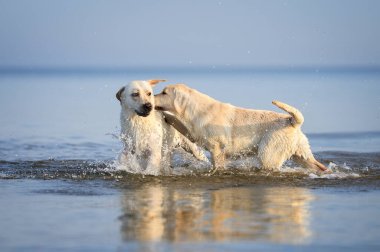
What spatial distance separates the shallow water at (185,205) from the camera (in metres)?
7.34

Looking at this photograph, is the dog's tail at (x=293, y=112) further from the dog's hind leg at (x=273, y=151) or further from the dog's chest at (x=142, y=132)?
the dog's chest at (x=142, y=132)

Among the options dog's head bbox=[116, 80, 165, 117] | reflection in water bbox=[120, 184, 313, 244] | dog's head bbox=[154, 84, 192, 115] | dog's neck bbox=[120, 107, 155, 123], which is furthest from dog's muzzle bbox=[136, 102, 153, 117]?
reflection in water bbox=[120, 184, 313, 244]

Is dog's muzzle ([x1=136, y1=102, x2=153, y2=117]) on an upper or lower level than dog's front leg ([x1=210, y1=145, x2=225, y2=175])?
upper

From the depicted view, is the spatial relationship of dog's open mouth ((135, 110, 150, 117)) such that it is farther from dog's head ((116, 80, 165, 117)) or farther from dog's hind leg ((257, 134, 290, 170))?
dog's hind leg ((257, 134, 290, 170))

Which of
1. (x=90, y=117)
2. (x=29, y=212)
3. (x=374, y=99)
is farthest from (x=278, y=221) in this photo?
(x=374, y=99)

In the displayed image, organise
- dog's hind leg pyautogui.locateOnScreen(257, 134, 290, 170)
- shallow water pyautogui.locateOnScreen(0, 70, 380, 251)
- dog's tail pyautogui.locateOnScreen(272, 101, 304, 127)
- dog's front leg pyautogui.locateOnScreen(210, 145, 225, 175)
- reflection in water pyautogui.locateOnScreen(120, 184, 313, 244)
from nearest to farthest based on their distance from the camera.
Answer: shallow water pyautogui.locateOnScreen(0, 70, 380, 251)
reflection in water pyautogui.locateOnScreen(120, 184, 313, 244)
dog's tail pyautogui.locateOnScreen(272, 101, 304, 127)
dog's hind leg pyautogui.locateOnScreen(257, 134, 290, 170)
dog's front leg pyautogui.locateOnScreen(210, 145, 225, 175)

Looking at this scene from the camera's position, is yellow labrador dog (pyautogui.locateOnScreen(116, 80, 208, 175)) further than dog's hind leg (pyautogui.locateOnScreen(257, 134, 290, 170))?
No

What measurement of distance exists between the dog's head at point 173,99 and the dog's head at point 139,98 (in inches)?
9.3

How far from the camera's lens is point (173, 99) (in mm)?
11328

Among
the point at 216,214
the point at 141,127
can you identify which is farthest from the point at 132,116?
the point at 216,214

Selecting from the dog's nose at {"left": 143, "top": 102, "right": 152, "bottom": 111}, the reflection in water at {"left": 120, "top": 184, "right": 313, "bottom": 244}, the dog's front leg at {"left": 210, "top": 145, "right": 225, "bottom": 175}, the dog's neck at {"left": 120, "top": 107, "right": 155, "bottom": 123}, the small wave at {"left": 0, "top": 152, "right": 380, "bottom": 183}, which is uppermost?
the dog's nose at {"left": 143, "top": 102, "right": 152, "bottom": 111}

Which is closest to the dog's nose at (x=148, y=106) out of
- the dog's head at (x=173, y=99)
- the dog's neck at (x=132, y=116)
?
the dog's neck at (x=132, y=116)

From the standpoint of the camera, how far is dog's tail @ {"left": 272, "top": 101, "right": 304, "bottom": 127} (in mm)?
10914

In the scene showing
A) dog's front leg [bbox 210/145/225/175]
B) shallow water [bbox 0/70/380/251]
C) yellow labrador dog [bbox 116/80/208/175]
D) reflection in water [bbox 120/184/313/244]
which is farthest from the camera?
dog's front leg [bbox 210/145/225/175]
